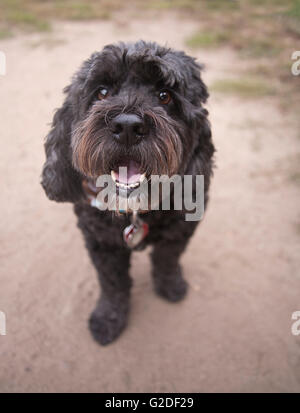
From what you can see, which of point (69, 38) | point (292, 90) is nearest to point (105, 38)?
point (69, 38)

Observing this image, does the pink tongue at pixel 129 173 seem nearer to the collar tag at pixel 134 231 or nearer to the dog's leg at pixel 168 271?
the collar tag at pixel 134 231

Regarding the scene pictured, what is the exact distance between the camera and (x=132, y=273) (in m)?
3.43

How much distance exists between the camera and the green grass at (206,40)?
7191 millimetres

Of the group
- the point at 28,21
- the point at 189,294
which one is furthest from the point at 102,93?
the point at 28,21

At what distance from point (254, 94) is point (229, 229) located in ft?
10.6

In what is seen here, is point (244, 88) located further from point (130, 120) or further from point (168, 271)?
point (130, 120)

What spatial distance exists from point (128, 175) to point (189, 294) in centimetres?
176

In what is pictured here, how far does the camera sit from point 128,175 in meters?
1.95

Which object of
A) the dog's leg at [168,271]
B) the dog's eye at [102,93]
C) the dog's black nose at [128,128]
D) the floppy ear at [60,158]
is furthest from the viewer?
the dog's leg at [168,271]

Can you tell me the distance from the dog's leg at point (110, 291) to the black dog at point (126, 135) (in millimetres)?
12

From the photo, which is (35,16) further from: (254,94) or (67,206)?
(67,206)

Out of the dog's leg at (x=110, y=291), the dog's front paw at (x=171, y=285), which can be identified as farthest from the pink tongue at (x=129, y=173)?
the dog's front paw at (x=171, y=285)

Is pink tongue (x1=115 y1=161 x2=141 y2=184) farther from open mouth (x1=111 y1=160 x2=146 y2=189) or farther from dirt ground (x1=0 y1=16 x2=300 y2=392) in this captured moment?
dirt ground (x1=0 y1=16 x2=300 y2=392)

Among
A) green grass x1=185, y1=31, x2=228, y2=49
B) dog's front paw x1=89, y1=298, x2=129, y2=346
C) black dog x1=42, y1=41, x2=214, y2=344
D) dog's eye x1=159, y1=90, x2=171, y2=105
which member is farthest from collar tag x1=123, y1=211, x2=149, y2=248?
green grass x1=185, y1=31, x2=228, y2=49
